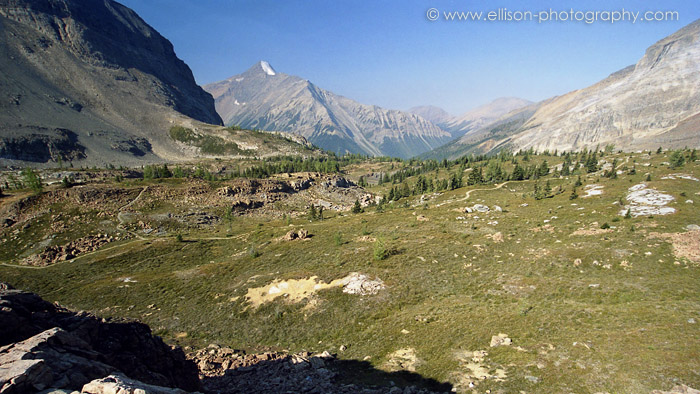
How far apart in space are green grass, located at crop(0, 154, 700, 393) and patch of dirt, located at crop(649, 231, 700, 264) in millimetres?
1072

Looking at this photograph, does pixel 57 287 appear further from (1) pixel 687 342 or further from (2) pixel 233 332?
(1) pixel 687 342

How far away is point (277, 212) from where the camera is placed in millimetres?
105750

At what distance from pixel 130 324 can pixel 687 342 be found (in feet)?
122

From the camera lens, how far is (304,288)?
35.4 metres

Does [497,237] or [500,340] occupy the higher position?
[497,237]

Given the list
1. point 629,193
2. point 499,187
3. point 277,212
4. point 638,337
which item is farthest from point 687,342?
point 277,212

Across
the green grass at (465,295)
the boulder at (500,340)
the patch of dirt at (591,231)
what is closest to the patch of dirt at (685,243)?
the green grass at (465,295)

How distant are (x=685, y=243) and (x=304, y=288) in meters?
46.2

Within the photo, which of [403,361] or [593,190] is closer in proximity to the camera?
[403,361]

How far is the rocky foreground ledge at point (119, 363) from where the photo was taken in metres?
11.0

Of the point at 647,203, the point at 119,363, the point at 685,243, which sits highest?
the point at 119,363

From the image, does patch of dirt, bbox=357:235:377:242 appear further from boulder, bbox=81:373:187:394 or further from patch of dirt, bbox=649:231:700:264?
boulder, bbox=81:373:187:394

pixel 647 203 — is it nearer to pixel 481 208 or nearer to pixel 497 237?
pixel 481 208

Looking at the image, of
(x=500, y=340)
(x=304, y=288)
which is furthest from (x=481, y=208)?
(x=500, y=340)
